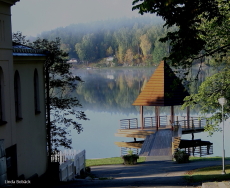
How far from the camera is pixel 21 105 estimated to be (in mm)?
14977

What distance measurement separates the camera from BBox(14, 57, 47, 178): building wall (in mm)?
14766

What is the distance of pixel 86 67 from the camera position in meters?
140

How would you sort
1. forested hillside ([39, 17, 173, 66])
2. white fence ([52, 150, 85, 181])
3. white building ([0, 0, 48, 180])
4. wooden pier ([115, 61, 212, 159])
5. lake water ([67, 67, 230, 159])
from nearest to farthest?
white building ([0, 0, 48, 180]) → white fence ([52, 150, 85, 181]) → wooden pier ([115, 61, 212, 159]) → lake water ([67, 67, 230, 159]) → forested hillside ([39, 17, 173, 66])

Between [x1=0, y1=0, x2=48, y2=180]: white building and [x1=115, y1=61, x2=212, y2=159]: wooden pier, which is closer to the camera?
[x1=0, y1=0, x2=48, y2=180]: white building

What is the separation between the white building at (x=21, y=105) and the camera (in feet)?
42.3

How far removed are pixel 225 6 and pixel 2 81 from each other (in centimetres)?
973

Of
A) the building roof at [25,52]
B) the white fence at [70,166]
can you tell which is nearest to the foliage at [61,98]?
the white fence at [70,166]

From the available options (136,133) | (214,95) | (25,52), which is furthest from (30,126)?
(136,133)

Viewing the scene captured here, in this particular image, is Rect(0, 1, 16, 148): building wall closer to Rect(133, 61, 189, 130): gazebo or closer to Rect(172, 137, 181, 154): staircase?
Rect(172, 137, 181, 154): staircase

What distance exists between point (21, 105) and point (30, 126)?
3.71 ft

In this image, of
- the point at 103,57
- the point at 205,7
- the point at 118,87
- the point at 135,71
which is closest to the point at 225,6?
the point at 205,7

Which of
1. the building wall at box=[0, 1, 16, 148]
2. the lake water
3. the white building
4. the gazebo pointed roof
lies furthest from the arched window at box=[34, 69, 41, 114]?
the lake water

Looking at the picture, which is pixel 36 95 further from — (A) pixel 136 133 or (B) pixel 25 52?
(A) pixel 136 133

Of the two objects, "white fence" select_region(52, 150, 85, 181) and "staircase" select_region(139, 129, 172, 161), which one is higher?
"white fence" select_region(52, 150, 85, 181)
